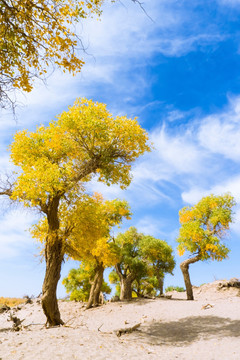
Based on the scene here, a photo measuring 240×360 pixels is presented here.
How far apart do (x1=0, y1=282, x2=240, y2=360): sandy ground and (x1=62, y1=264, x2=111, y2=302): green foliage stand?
11913 millimetres

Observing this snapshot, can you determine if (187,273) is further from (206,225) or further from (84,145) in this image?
(84,145)

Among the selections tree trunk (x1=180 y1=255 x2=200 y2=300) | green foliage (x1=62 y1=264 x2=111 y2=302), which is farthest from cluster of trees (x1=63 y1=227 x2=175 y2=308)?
tree trunk (x1=180 y1=255 x2=200 y2=300)

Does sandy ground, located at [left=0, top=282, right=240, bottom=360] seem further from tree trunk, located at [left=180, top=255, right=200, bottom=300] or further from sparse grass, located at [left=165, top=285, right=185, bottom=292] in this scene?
sparse grass, located at [left=165, top=285, right=185, bottom=292]

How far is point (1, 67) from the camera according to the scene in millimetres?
7203

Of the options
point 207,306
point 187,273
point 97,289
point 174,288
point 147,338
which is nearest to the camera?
point 147,338

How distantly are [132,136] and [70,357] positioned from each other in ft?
32.4

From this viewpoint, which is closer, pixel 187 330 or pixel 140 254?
pixel 187 330

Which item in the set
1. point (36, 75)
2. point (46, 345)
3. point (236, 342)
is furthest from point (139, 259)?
point (36, 75)

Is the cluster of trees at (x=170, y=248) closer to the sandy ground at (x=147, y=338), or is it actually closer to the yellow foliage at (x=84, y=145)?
the sandy ground at (x=147, y=338)

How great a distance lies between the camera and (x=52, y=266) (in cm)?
1355

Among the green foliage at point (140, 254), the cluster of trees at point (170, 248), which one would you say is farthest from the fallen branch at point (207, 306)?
the green foliage at point (140, 254)

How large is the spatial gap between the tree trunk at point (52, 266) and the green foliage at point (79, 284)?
16835mm

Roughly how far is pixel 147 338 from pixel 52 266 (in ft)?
17.8

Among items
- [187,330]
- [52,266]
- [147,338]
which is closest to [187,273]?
[187,330]
